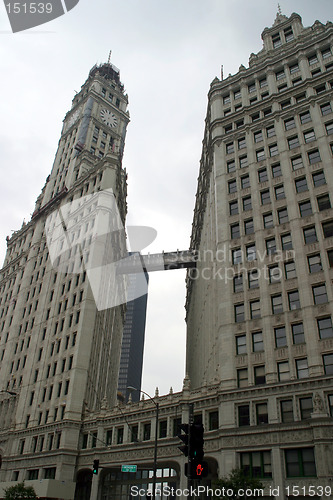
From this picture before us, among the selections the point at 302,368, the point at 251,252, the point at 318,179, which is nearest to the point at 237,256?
the point at 251,252

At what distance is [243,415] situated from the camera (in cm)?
3775

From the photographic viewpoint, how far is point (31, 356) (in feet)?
222

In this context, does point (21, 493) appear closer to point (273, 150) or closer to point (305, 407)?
point (305, 407)

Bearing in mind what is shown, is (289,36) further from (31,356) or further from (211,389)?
(31,356)

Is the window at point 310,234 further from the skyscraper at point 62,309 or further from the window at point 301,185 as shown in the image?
the skyscraper at point 62,309

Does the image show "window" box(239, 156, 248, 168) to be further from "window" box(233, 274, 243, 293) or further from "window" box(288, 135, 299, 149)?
"window" box(233, 274, 243, 293)

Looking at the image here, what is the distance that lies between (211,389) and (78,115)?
8479cm

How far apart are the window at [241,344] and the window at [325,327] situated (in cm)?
755

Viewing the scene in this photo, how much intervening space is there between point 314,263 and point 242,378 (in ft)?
43.4

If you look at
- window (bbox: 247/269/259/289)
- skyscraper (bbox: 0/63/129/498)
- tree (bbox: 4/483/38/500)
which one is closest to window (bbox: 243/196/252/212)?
window (bbox: 247/269/259/289)

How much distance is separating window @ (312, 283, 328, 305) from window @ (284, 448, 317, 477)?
12785mm

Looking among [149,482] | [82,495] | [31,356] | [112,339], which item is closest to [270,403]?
[149,482]

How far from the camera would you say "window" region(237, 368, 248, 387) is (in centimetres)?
3935

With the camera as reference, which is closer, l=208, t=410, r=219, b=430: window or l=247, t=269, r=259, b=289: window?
l=208, t=410, r=219, b=430: window
